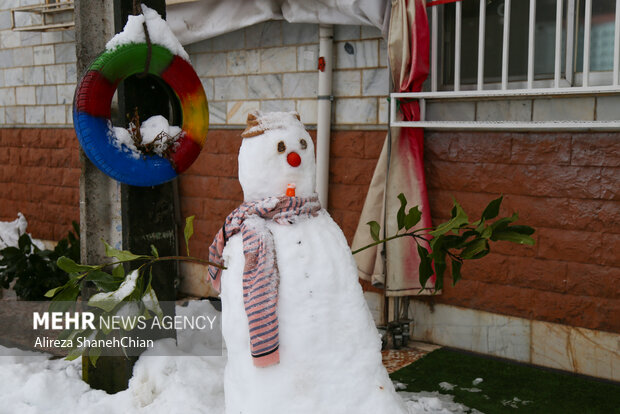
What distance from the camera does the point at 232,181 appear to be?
5.73 m

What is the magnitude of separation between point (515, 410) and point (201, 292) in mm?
3282

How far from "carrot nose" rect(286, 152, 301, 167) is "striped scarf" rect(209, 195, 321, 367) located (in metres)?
0.15

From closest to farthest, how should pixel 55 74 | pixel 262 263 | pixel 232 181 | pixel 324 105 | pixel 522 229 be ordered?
pixel 262 263, pixel 522 229, pixel 324 105, pixel 232 181, pixel 55 74

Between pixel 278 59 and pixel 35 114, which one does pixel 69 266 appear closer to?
pixel 278 59

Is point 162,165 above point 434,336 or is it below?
above

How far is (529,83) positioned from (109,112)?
2.53m

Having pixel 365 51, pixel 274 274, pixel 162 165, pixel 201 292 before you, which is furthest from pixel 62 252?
pixel 274 274

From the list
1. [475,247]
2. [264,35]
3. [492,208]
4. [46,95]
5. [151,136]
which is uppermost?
[264,35]

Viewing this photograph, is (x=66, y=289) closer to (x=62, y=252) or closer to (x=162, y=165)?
(x=162, y=165)

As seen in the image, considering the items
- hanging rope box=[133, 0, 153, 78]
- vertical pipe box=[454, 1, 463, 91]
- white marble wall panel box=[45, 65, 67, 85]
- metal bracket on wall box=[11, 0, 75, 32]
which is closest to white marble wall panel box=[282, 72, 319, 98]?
vertical pipe box=[454, 1, 463, 91]

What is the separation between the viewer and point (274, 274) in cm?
262

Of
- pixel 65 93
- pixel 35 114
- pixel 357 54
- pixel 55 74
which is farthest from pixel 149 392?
pixel 35 114

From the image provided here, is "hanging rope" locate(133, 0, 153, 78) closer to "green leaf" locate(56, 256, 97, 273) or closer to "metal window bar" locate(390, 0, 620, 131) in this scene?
"green leaf" locate(56, 256, 97, 273)

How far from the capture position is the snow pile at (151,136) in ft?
11.3
